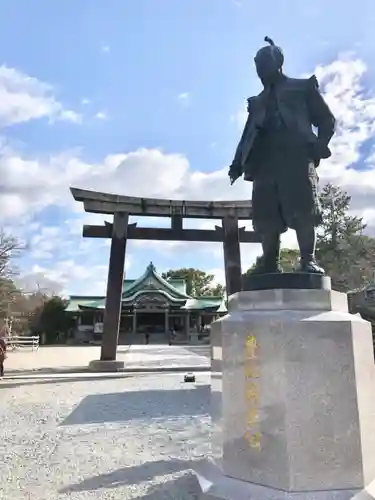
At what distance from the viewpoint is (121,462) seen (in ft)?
13.8

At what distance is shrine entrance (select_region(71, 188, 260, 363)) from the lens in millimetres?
11625

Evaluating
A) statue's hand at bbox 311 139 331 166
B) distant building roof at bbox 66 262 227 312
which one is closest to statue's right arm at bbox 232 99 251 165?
statue's hand at bbox 311 139 331 166

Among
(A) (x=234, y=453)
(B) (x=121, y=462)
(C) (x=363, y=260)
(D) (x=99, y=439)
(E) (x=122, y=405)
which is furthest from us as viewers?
(C) (x=363, y=260)

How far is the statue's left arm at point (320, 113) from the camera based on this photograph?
10.6ft

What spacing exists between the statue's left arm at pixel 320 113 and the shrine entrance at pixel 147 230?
8.58m

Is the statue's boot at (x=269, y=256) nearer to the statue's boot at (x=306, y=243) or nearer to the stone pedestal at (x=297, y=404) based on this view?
the statue's boot at (x=306, y=243)

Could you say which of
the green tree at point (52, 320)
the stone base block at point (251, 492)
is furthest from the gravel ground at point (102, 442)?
the green tree at point (52, 320)

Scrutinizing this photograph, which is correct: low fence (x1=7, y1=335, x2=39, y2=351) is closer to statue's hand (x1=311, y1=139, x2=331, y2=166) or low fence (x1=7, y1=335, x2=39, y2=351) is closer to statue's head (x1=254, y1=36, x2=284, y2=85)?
statue's head (x1=254, y1=36, x2=284, y2=85)

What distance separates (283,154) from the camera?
10.6ft

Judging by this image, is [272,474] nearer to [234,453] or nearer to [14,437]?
[234,453]

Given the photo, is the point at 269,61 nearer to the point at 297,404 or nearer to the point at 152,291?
the point at 297,404

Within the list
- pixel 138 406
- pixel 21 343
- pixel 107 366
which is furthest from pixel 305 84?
pixel 21 343

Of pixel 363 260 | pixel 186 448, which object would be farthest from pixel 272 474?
pixel 363 260

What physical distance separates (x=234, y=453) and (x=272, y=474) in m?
0.29
